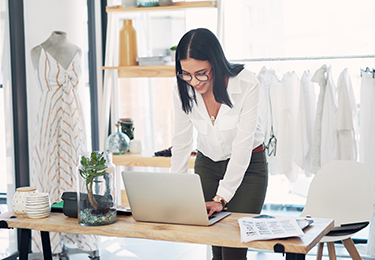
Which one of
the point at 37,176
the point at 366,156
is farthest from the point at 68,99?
the point at 366,156

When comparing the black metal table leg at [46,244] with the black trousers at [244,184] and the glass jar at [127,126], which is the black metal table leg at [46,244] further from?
the glass jar at [127,126]

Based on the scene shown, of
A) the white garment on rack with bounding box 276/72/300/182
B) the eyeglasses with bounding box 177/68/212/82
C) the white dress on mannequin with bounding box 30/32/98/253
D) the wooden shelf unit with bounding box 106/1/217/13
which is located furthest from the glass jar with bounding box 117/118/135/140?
the eyeglasses with bounding box 177/68/212/82

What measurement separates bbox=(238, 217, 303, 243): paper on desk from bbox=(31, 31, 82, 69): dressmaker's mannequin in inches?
79.1

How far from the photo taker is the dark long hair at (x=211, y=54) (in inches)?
74.2

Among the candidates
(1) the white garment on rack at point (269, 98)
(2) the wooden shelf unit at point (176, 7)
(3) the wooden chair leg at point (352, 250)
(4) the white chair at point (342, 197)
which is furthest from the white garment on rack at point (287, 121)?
(3) the wooden chair leg at point (352, 250)

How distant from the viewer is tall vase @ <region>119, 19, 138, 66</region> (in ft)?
11.5

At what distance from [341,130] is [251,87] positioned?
1.44 m

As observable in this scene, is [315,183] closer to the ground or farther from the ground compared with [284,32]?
closer to the ground

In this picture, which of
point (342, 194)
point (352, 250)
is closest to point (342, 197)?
point (342, 194)

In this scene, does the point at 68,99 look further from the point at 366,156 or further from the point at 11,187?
the point at 366,156

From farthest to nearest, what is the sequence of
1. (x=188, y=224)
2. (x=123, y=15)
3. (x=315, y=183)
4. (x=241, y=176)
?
(x=123, y=15), (x=315, y=183), (x=241, y=176), (x=188, y=224)

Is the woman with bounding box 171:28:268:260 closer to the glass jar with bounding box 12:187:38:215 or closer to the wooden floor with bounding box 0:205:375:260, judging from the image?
the glass jar with bounding box 12:187:38:215

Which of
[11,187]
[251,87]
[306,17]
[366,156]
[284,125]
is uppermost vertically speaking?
[306,17]

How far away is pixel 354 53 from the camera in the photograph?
3.38 meters
